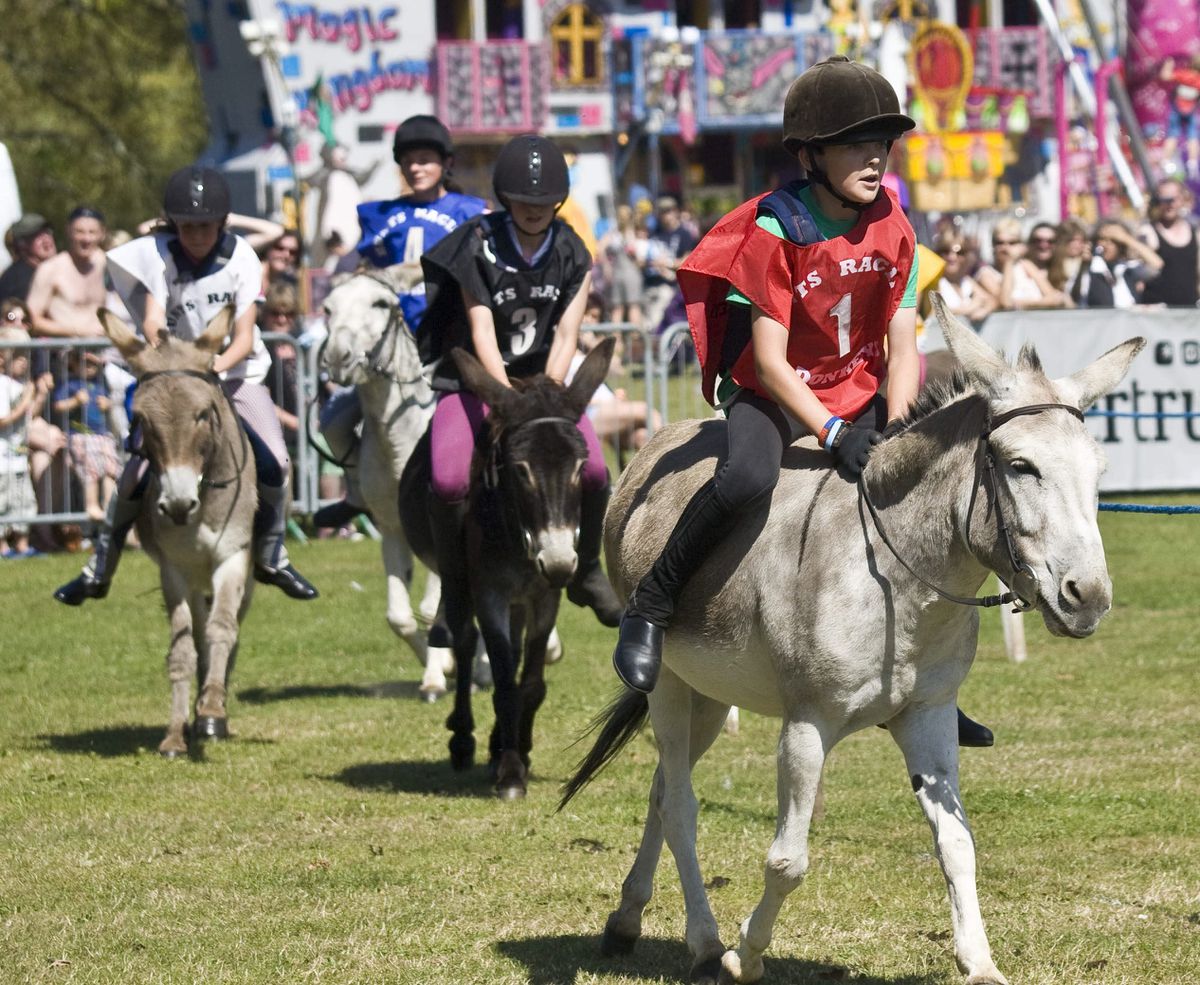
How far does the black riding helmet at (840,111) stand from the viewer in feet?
18.0

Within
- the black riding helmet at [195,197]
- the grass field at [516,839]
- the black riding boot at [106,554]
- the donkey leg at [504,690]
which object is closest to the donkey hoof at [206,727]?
the grass field at [516,839]

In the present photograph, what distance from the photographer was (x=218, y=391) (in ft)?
30.8

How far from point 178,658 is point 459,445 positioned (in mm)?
1961

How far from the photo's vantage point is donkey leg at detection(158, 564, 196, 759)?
9.45 metres

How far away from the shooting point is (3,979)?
19.3ft

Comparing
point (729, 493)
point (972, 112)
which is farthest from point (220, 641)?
point (972, 112)

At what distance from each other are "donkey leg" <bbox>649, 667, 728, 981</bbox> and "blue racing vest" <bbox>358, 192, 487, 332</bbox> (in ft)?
16.4

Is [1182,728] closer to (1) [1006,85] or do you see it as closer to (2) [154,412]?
(2) [154,412]

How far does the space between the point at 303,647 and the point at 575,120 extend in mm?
33361

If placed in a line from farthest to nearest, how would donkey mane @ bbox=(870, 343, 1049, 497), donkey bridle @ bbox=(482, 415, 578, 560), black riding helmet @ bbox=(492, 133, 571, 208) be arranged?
1. black riding helmet @ bbox=(492, 133, 571, 208)
2. donkey bridle @ bbox=(482, 415, 578, 560)
3. donkey mane @ bbox=(870, 343, 1049, 497)

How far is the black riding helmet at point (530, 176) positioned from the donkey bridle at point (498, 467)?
3.48ft

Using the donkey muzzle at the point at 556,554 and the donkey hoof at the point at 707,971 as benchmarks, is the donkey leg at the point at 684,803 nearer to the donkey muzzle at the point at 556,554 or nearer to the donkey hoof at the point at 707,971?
the donkey hoof at the point at 707,971

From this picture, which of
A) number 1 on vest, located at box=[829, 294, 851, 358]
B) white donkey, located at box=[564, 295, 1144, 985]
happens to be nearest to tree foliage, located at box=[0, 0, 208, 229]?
number 1 on vest, located at box=[829, 294, 851, 358]

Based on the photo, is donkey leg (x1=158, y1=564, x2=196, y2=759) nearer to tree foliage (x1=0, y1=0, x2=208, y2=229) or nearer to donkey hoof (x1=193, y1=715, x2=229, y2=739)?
donkey hoof (x1=193, y1=715, x2=229, y2=739)
